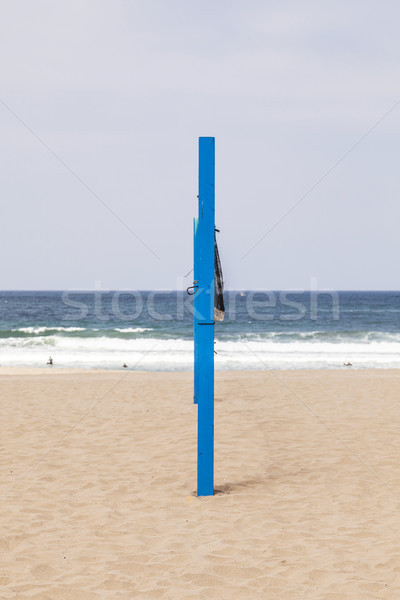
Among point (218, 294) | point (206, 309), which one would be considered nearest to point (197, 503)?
point (206, 309)

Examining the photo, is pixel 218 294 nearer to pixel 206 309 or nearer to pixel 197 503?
pixel 206 309

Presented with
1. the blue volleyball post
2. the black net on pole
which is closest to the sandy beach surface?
the blue volleyball post

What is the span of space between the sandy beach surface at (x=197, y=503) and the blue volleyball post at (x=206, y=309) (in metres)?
0.43

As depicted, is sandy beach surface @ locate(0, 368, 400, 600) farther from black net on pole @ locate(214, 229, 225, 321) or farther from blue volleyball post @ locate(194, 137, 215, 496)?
black net on pole @ locate(214, 229, 225, 321)

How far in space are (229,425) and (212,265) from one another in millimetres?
4463

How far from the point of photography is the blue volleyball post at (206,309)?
18.6 feet

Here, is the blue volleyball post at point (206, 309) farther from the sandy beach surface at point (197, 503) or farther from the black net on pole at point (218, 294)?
the black net on pole at point (218, 294)

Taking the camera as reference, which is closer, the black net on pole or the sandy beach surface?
the sandy beach surface

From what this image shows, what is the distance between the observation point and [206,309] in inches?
230

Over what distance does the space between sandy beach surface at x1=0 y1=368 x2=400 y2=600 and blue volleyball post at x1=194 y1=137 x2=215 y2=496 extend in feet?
1.40

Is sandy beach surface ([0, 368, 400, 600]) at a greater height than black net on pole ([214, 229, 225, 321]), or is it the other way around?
black net on pole ([214, 229, 225, 321])

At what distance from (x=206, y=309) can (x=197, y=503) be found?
6.66 ft

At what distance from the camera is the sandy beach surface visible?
4062mm

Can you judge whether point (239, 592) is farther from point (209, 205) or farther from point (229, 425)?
point (229, 425)
